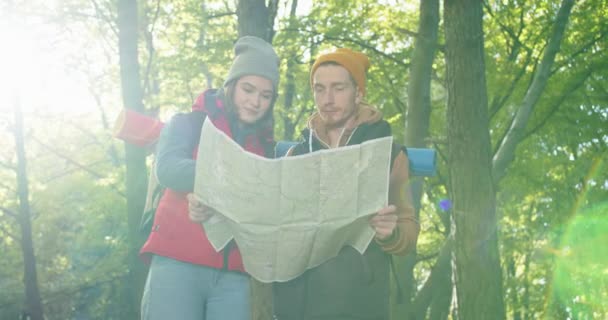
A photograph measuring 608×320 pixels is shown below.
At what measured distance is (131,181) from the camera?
1110 cm

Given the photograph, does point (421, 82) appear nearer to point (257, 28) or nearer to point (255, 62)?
point (257, 28)

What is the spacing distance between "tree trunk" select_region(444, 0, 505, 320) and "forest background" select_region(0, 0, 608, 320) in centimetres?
1

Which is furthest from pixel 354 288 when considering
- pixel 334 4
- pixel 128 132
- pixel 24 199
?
pixel 24 199

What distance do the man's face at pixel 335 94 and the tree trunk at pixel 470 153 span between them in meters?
3.29

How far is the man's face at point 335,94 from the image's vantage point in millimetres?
2785

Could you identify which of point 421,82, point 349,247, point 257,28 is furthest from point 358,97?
point 421,82

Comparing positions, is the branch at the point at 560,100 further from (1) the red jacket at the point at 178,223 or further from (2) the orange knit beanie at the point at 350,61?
(1) the red jacket at the point at 178,223

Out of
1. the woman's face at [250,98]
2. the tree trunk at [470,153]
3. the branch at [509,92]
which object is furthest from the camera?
the branch at [509,92]

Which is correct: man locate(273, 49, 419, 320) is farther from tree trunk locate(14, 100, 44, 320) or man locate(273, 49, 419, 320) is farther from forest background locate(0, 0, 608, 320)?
tree trunk locate(14, 100, 44, 320)

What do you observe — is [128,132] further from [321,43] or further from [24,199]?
[24,199]

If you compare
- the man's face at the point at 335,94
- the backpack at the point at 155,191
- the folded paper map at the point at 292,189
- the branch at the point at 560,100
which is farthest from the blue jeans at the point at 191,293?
the branch at the point at 560,100

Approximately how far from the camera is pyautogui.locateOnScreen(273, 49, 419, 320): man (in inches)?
100

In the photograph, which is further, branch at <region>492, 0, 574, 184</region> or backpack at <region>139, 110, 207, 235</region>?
branch at <region>492, 0, 574, 184</region>

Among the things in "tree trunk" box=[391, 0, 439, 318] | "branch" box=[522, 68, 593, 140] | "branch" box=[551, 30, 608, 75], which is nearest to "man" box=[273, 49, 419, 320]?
"tree trunk" box=[391, 0, 439, 318]
